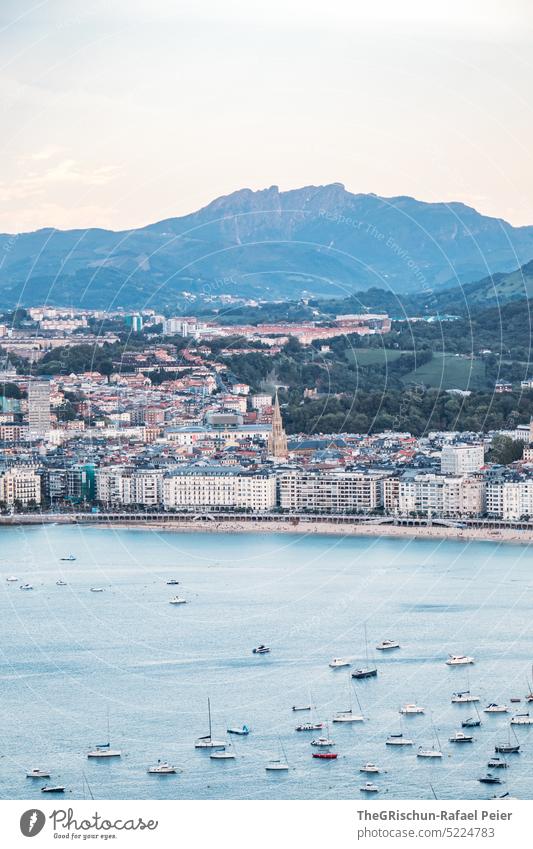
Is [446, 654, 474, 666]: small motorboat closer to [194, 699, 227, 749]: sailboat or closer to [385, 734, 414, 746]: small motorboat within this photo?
[385, 734, 414, 746]: small motorboat

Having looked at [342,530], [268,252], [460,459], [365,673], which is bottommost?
[365,673]

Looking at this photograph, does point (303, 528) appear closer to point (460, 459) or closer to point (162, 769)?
point (460, 459)

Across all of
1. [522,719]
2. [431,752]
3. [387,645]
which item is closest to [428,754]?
[431,752]

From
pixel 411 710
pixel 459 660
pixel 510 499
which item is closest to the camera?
pixel 411 710

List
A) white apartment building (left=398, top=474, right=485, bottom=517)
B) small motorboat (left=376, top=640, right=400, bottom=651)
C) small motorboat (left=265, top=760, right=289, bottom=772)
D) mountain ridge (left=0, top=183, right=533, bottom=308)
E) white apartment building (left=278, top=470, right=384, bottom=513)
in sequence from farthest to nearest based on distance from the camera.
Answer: mountain ridge (left=0, top=183, right=533, bottom=308) → white apartment building (left=278, top=470, right=384, bottom=513) → white apartment building (left=398, top=474, right=485, bottom=517) → small motorboat (left=376, top=640, right=400, bottom=651) → small motorboat (left=265, top=760, right=289, bottom=772)

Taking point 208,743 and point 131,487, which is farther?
point 131,487

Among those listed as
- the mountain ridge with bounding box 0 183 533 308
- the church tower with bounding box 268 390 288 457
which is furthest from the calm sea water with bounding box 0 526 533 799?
the mountain ridge with bounding box 0 183 533 308
